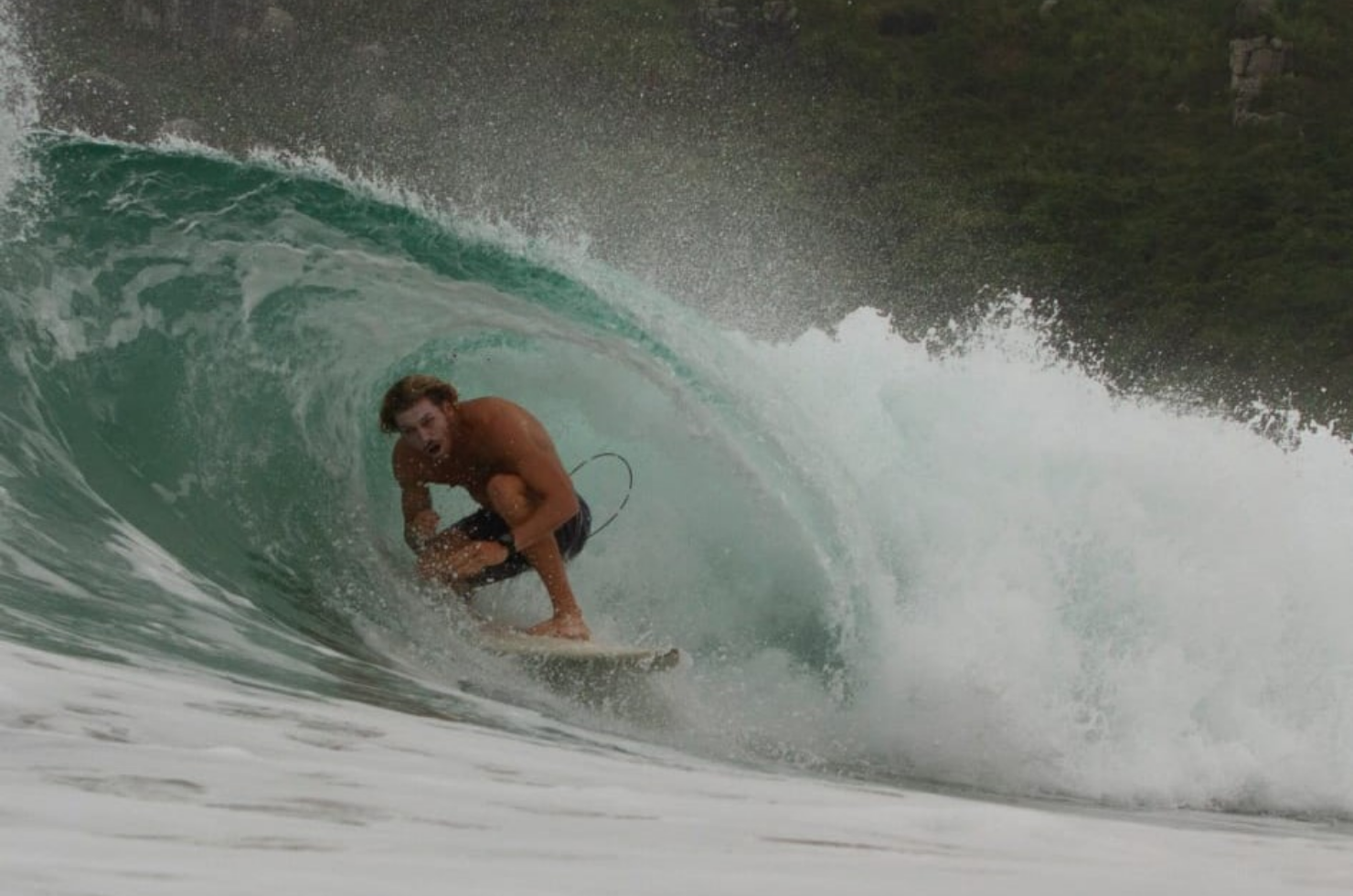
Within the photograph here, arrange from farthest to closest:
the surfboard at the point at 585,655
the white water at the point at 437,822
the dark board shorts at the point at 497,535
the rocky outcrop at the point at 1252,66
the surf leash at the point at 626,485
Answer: the rocky outcrop at the point at 1252,66
the surf leash at the point at 626,485
the dark board shorts at the point at 497,535
the surfboard at the point at 585,655
the white water at the point at 437,822

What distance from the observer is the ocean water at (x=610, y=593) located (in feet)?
9.71

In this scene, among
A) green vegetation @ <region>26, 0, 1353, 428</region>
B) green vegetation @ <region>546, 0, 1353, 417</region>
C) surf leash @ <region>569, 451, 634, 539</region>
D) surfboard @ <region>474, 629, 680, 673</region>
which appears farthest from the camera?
green vegetation @ <region>26, 0, 1353, 428</region>

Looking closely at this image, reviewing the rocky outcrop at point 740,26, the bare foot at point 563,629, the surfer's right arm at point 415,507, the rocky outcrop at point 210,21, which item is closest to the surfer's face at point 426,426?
the surfer's right arm at point 415,507

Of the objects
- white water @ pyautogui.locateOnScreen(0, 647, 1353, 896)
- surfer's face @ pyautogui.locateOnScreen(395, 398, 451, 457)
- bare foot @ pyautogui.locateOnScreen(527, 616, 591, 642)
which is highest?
surfer's face @ pyautogui.locateOnScreen(395, 398, 451, 457)

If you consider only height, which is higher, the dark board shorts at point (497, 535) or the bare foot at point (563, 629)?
the dark board shorts at point (497, 535)

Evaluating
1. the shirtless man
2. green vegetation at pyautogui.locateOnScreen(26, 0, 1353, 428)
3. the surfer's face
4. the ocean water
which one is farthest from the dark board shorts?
green vegetation at pyautogui.locateOnScreen(26, 0, 1353, 428)

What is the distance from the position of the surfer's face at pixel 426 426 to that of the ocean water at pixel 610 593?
0.54 metres

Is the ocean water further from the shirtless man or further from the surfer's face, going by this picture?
the surfer's face

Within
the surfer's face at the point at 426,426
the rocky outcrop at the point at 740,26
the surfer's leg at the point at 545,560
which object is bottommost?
the surfer's leg at the point at 545,560

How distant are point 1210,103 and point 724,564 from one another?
154ft

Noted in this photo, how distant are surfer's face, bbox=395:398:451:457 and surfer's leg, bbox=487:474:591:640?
222mm

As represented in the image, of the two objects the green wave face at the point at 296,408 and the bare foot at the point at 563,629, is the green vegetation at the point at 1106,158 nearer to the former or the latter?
the green wave face at the point at 296,408

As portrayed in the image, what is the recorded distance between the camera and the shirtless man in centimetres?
577

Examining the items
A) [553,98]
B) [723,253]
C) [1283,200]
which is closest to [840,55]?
[553,98]
